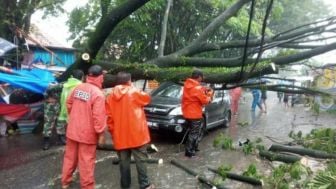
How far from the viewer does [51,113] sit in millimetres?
10227

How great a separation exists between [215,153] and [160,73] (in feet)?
8.02

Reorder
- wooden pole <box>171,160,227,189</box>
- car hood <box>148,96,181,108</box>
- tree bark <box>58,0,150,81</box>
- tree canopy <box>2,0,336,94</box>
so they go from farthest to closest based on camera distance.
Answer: car hood <box>148,96,181,108</box>
tree canopy <box>2,0,336,94</box>
tree bark <box>58,0,150,81</box>
wooden pole <box>171,160,227,189</box>

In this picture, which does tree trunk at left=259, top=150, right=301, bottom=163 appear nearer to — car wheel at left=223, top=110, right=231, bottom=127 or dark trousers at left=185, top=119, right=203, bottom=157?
dark trousers at left=185, top=119, right=203, bottom=157

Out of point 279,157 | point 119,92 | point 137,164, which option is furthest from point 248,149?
point 119,92

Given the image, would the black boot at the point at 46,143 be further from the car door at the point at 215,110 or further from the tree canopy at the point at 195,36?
the car door at the point at 215,110

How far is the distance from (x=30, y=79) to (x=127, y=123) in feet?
17.2

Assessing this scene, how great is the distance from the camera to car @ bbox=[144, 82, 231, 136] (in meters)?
11.0

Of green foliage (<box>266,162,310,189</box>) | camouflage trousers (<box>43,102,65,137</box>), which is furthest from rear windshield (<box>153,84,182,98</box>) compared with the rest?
green foliage (<box>266,162,310,189</box>)

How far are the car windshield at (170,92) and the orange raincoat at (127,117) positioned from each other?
5.41m

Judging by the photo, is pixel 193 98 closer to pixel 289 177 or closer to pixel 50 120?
pixel 289 177

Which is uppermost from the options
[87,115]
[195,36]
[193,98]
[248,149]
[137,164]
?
[195,36]

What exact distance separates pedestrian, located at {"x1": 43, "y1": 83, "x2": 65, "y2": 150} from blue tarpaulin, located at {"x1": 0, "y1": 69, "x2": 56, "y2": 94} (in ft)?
1.69

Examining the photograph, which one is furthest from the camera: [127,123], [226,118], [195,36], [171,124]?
[195,36]

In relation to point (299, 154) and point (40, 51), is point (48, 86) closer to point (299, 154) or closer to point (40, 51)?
point (299, 154)
